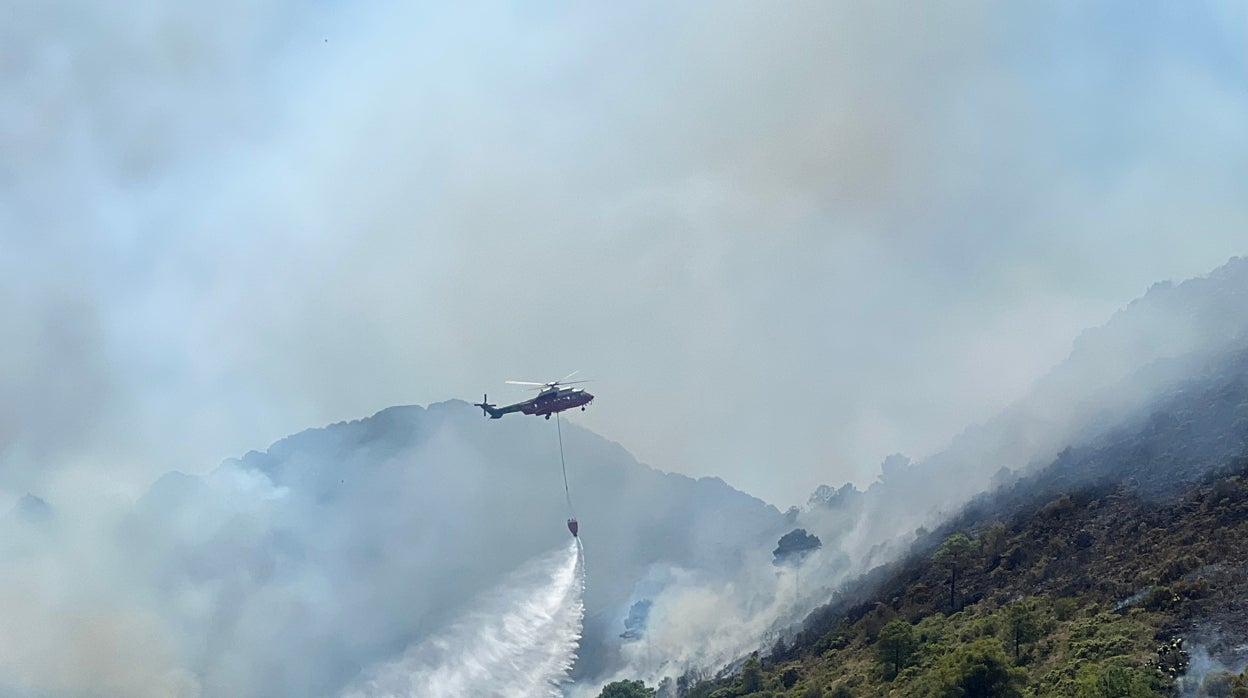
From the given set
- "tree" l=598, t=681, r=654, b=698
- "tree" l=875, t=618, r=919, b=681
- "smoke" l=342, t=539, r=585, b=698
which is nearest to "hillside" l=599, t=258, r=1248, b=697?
"tree" l=875, t=618, r=919, b=681

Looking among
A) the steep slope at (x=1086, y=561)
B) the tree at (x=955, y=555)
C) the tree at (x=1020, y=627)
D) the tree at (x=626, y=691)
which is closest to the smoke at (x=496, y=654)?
the tree at (x=626, y=691)

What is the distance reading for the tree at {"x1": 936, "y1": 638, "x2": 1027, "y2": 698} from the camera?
3556 inches

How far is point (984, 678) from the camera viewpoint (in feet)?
298

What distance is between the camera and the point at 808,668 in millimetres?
129875

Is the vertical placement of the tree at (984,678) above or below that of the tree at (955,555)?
below

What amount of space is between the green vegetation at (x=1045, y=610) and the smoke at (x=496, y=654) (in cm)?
2316

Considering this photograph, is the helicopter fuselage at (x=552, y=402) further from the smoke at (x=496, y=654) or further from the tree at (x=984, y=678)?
the tree at (x=984, y=678)

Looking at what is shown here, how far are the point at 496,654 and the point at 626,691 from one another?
19.3m

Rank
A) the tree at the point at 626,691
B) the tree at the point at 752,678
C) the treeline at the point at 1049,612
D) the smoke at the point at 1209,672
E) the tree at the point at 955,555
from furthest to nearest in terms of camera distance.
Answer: the tree at the point at 626,691 → the tree at the point at 955,555 → the tree at the point at 752,678 → the treeline at the point at 1049,612 → the smoke at the point at 1209,672

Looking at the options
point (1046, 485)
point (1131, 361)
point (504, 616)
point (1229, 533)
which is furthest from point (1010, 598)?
point (1131, 361)

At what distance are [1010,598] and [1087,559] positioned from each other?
32.4 feet

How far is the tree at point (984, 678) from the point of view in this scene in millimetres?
90312

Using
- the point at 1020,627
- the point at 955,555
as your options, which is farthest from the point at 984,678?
the point at 955,555

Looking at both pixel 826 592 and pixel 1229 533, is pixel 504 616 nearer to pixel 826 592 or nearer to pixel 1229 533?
pixel 826 592
